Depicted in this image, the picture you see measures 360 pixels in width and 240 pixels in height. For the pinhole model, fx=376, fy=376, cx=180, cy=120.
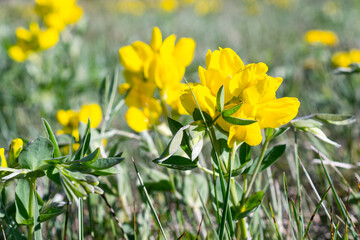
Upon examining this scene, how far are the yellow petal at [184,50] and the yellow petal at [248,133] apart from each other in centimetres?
36

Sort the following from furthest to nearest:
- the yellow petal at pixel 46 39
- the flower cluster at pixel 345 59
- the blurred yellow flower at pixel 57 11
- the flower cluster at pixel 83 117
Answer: the blurred yellow flower at pixel 57 11, the yellow petal at pixel 46 39, the flower cluster at pixel 345 59, the flower cluster at pixel 83 117

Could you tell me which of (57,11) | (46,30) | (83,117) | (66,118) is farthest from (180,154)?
(57,11)

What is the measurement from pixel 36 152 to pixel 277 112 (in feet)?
1.67

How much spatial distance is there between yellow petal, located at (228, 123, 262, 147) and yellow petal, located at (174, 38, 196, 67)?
14.4 inches

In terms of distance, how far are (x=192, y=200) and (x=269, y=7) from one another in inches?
303

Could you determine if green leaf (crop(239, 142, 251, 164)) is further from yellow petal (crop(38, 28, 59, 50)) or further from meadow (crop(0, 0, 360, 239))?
yellow petal (crop(38, 28, 59, 50))

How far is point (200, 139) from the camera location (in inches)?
29.8

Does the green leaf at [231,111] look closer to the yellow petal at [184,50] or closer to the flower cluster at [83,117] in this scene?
the yellow petal at [184,50]

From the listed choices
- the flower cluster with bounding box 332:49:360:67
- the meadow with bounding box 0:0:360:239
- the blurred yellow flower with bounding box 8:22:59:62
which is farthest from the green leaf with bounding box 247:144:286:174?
the blurred yellow flower with bounding box 8:22:59:62

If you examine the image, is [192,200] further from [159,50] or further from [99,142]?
[159,50]

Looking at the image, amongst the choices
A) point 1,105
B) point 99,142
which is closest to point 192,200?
point 99,142

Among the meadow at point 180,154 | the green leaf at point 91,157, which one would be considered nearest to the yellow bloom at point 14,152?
the meadow at point 180,154

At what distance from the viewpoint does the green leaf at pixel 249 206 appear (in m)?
0.85

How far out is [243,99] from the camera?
77 cm
